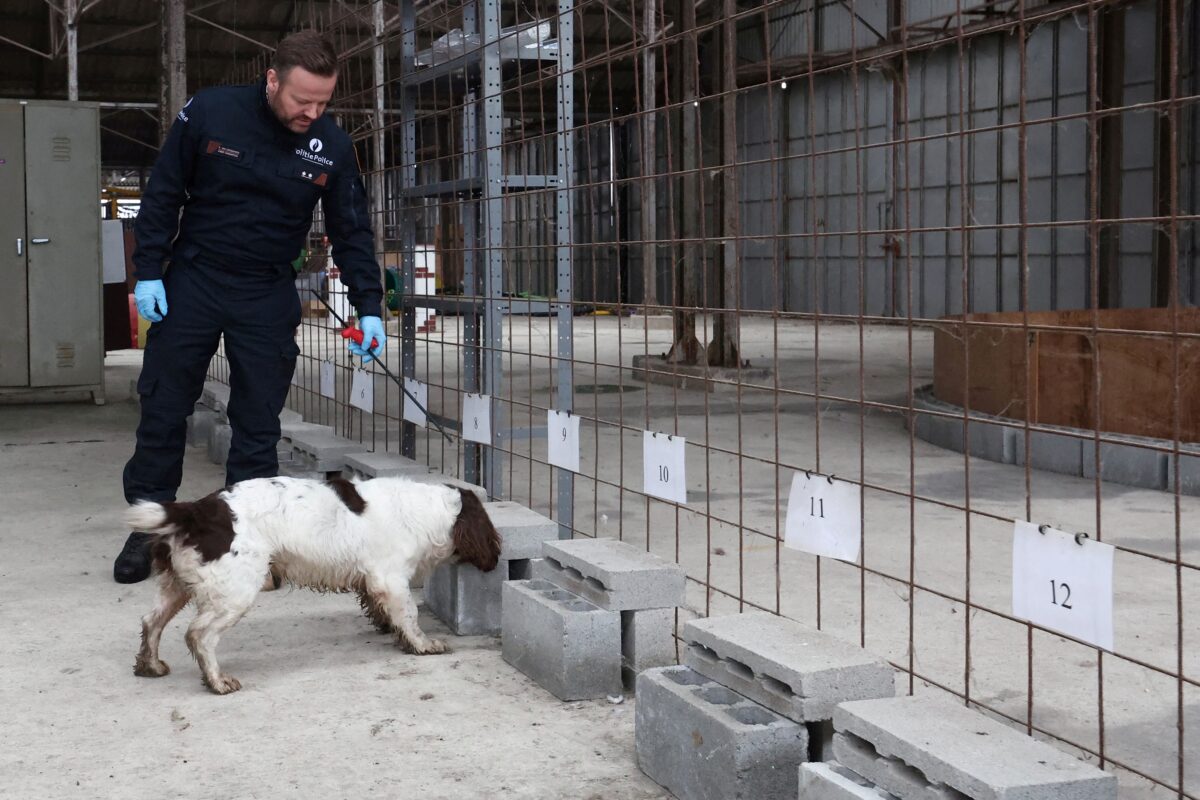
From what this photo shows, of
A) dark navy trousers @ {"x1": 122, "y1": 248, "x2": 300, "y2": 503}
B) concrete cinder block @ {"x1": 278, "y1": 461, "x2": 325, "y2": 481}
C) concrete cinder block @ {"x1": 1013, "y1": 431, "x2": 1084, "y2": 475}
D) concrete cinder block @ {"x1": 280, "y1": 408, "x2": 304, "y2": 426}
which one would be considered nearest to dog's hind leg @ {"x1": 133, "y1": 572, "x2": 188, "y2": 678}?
dark navy trousers @ {"x1": 122, "y1": 248, "x2": 300, "y2": 503}

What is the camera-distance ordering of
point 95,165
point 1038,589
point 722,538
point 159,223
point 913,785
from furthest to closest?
point 95,165
point 722,538
point 159,223
point 1038,589
point 913,785

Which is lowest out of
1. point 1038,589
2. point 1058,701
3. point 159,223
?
point 1058,701

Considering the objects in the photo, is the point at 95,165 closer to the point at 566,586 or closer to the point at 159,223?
the point at 159,223

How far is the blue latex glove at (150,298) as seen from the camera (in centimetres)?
427

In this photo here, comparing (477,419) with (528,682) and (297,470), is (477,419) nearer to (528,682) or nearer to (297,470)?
(297,470)

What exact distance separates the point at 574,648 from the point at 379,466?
2.02m

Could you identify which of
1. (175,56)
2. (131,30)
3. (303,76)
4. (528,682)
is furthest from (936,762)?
(131,30)

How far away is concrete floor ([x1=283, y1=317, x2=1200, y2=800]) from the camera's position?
325 centimetres

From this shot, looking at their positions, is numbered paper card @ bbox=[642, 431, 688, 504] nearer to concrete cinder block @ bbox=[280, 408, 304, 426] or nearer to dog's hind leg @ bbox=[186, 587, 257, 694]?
dog's hind leg @ bbox=[186, 587, 257, 694]

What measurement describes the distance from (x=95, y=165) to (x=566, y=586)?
7.32 meters

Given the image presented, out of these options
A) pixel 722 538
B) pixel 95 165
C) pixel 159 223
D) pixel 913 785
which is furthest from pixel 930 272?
pixel 913 785

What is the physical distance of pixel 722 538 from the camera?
5.59 m

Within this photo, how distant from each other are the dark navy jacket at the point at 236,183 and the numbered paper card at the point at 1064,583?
9.10 feet

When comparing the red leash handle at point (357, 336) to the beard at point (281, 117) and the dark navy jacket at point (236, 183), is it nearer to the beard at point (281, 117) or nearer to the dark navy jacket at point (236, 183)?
the dark navy jacket at point (236, 183)
